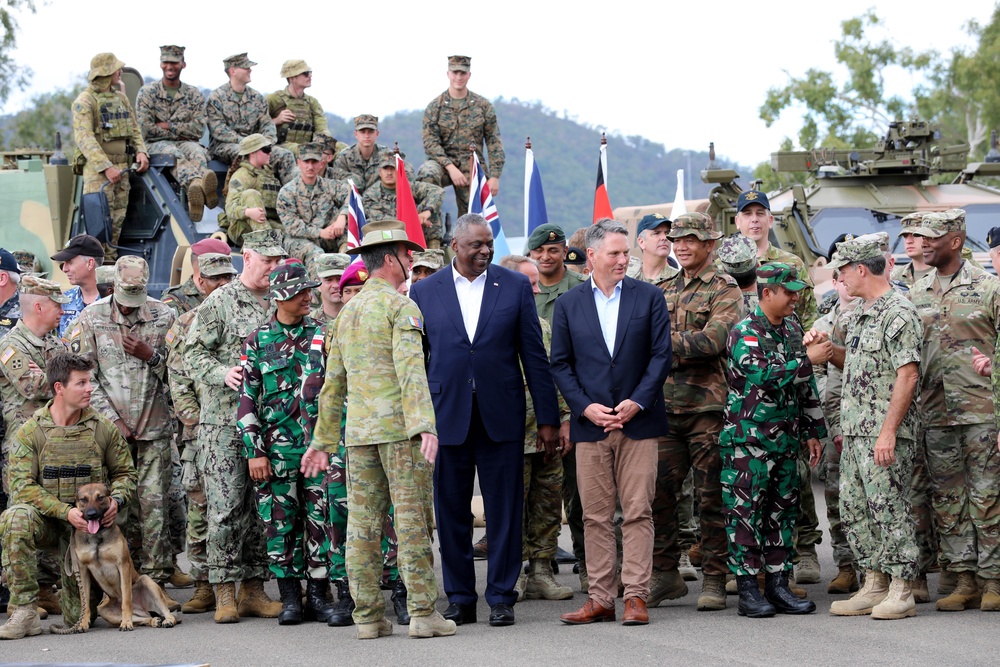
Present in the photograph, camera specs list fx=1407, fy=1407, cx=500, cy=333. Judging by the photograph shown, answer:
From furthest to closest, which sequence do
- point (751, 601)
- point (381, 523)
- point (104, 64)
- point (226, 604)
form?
point (104, 64)
point (226, 604)
point (751, 601)
point (381, 523)

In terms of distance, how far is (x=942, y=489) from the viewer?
792 centimetres

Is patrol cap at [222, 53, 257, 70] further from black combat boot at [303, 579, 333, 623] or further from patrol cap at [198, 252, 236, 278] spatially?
black combat boot at [303, 579, 333, 623]

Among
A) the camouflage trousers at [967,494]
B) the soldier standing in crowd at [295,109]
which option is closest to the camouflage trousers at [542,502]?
the camouflage trousers at [967,494]

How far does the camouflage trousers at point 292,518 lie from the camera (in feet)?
26.2

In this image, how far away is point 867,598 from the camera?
7.58 metres

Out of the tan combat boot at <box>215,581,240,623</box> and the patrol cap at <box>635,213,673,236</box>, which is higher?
the patrol cap at <box>635,213,673,236</box>

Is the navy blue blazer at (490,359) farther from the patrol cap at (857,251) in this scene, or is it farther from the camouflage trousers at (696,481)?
the patrol cap at (857,251)

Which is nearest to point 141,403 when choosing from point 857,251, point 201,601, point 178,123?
point 201,601

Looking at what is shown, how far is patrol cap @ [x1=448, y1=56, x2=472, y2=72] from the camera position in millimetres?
14727

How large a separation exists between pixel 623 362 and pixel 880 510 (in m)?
1.58

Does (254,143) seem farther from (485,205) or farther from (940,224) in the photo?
(940,224)

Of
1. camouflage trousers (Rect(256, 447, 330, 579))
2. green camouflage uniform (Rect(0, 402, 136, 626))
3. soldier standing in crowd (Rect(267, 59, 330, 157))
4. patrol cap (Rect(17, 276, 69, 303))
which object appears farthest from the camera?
soldier standing in crowd (Rect(267, 59, 330, 157))

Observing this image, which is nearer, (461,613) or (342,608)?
(461,613)

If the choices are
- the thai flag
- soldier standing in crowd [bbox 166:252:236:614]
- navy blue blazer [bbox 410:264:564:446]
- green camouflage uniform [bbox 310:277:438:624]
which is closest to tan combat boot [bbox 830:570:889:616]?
navy blue blazer [bbox 410:264:564:446]
